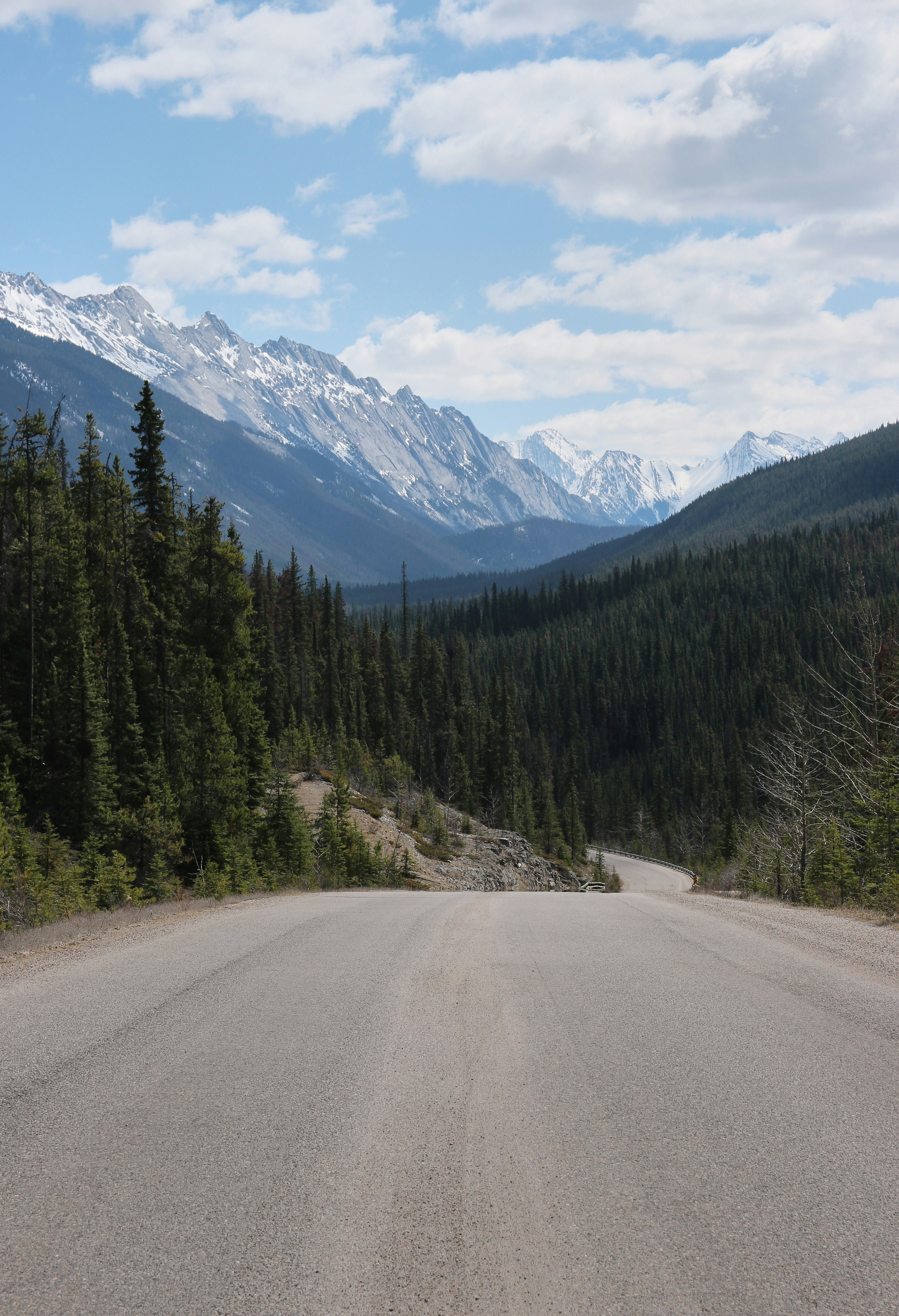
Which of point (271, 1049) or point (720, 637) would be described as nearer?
point (271, 1049)

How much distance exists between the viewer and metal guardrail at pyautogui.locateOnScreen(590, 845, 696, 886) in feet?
232

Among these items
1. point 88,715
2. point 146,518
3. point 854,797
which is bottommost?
point 854,797

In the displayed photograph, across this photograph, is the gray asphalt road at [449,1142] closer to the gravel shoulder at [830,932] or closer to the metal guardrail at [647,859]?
the gravel shoulder at [830,932]

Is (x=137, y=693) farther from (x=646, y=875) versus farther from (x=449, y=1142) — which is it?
(x=646, y=875)

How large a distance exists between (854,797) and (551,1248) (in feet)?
55.2

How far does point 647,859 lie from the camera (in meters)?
86.2

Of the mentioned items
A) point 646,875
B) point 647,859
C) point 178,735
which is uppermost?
point 178,735

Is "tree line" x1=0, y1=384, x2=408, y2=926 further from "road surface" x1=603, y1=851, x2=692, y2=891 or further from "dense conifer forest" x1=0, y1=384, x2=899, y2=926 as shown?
"road surface" x1=603, y1=851, x2=692, y2=891

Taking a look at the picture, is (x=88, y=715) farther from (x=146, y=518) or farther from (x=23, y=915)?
(x=23, y=915)

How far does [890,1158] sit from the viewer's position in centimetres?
404

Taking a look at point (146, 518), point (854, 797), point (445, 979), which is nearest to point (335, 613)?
point (146, 518)

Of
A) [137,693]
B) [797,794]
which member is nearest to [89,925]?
[797,794]

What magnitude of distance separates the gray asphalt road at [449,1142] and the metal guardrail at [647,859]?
52.7 meters

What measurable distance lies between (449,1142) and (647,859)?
285 feet
